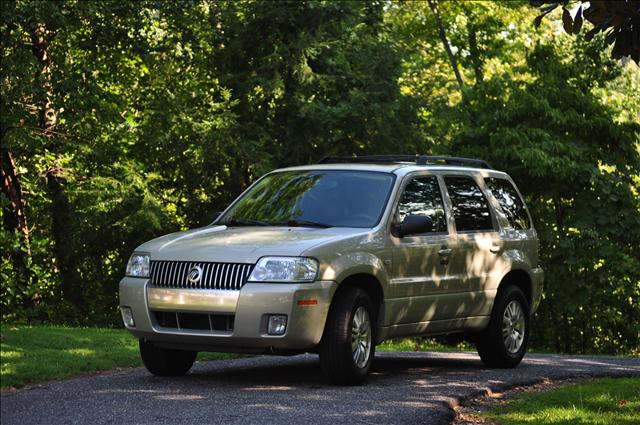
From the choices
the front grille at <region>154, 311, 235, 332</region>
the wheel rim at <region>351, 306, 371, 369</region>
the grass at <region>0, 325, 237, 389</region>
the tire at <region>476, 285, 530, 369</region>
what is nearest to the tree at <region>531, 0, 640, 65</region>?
the wheel rim at <region>351, 306, 371, 369</region>

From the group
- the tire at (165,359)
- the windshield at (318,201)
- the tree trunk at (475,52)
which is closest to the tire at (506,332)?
the windshield at (318,201)

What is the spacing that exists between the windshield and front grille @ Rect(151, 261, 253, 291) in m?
1.14

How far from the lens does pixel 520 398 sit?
1016 centimetres

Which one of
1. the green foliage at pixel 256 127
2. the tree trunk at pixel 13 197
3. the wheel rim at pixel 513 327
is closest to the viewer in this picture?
the wheel rim at pixel 513 327

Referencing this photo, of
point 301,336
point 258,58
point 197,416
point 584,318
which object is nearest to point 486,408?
point 301,336

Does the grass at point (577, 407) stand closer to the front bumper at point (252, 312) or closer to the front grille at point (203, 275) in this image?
the front bumper at point (252, 312)

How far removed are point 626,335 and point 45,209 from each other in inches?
575

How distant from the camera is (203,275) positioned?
9984 mm

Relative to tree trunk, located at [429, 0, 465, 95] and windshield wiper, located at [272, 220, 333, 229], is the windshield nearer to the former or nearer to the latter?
windshield wiper, located at [272, 220, 333, 229]

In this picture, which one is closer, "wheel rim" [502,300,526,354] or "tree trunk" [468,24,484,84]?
"wheel rim" [502,300,526,354]

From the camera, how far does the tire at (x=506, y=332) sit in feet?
40.8

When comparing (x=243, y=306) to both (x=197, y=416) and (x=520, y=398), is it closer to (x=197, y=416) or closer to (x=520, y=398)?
(x=197, y=416)

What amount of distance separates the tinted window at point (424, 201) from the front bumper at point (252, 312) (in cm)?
159

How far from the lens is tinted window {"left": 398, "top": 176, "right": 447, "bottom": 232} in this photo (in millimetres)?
11289
